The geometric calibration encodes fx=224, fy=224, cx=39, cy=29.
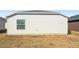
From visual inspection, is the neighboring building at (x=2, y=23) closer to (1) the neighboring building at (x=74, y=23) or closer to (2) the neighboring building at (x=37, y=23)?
(2) the neighboring building at (x=37, y=23)

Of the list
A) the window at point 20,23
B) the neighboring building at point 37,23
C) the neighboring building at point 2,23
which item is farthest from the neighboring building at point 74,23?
the neighboring building at point 2,23

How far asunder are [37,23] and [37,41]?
32 cm

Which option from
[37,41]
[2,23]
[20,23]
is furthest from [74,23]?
[2,23]

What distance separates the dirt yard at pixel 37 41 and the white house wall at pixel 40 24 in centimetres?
9

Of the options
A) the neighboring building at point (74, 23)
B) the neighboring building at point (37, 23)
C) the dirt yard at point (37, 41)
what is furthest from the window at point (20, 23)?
the neighboring building at point (74, 23)

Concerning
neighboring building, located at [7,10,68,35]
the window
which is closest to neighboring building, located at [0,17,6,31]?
neighboring building, located at [7,10,68,35]

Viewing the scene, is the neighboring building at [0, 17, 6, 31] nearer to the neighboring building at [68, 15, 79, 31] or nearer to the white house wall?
the white house wall

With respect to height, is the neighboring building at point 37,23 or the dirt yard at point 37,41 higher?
the neighboring building at point 37,23

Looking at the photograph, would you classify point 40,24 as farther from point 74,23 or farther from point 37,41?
point 74,23

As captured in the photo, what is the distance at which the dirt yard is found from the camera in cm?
400

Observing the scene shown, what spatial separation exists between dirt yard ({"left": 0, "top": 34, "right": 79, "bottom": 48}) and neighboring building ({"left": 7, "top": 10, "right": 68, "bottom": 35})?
0.08 m

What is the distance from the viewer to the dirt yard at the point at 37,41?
4.00 m
